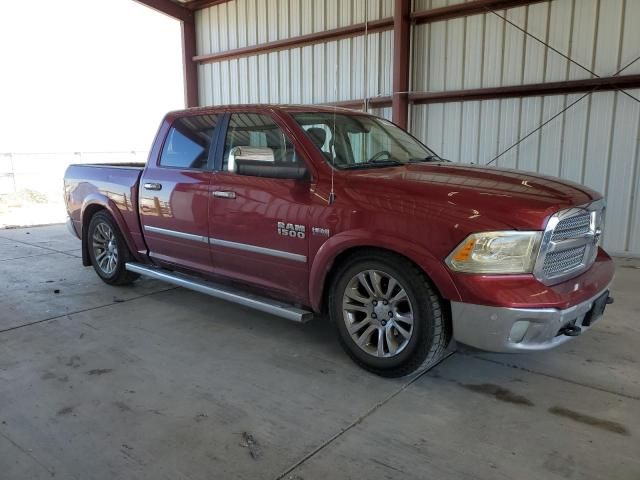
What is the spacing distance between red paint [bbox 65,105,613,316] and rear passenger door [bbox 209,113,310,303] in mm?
11

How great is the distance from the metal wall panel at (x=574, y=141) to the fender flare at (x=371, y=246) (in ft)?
18.7

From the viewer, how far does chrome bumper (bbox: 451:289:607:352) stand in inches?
106

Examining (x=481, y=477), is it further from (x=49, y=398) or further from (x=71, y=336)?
(x=71, y=336)

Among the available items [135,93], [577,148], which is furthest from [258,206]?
[135,93]

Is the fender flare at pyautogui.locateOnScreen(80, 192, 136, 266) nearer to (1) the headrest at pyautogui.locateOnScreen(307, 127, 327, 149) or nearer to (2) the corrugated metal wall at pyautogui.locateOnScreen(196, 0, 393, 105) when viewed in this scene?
(1) the headrest at pyautogui.locateOnScreen(307, 127, 327, 149)

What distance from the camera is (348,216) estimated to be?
3186 millimetres

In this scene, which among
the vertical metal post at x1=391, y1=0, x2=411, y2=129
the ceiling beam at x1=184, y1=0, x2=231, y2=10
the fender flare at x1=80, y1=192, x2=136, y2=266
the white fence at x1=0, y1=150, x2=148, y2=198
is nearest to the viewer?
the fender flare at x1=80, y1=192, x2=136, y2=266

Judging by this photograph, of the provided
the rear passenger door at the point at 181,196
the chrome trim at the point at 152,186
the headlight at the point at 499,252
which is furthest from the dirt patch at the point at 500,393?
the chrome trim at the point at 152,186

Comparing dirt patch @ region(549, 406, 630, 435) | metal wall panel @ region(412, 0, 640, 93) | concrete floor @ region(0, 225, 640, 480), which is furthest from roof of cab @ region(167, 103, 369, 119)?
metal wall panel @ region(412, 0, 640, 93)

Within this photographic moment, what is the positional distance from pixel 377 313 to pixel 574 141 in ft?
19.0

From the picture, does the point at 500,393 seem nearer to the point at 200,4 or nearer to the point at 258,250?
the point at 258,250

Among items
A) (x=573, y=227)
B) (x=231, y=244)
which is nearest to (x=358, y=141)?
(x=231, y=244)

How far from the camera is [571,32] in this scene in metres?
7.25

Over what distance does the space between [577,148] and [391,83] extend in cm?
343
